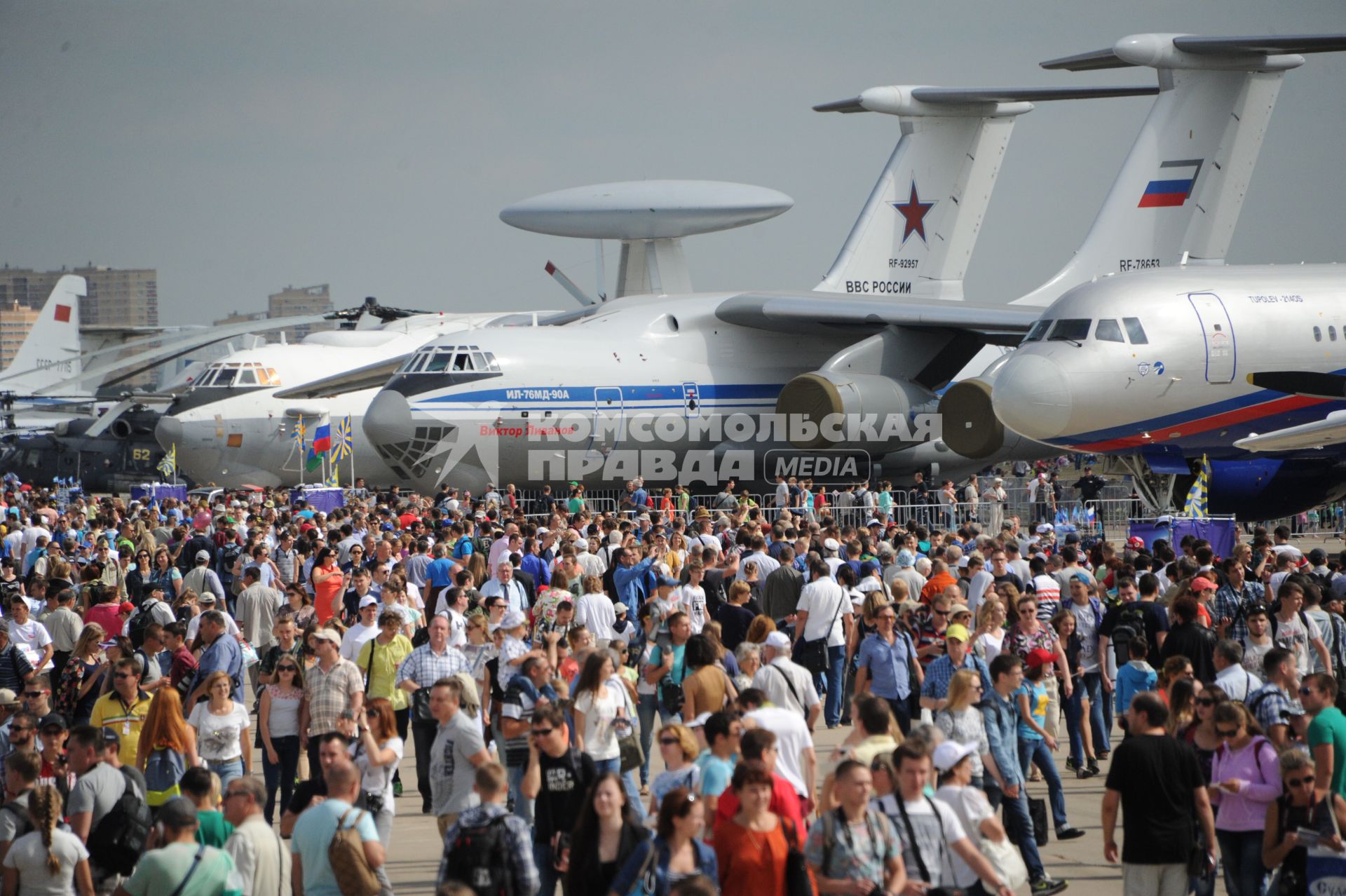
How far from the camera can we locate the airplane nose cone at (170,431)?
2886cm

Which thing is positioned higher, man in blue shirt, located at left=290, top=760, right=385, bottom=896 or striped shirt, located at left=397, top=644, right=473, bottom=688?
striped shirt, located at left=397, top=644, right=473, bottom=688

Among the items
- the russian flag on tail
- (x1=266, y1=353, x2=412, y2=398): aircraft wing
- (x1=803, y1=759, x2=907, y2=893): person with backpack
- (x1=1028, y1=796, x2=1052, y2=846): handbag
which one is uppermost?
the russian flag on tail

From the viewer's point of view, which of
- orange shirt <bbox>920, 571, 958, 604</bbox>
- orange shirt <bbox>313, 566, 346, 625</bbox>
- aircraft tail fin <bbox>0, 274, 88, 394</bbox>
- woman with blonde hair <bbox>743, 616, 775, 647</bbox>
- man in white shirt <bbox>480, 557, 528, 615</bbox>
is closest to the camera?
woman with blonde hair <bbox>743, 616, 775, 647</bbox>

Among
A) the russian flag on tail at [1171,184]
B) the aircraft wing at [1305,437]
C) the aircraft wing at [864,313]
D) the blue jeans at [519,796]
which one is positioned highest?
the russian flag on tail at [1171,184]

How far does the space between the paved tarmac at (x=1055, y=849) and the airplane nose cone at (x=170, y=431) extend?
66.2 feet

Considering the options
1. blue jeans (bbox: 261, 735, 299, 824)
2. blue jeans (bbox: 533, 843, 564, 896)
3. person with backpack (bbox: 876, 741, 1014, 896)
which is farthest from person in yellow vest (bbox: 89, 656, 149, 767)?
person with backpack (bbox: 876, 741, 1014, 896)

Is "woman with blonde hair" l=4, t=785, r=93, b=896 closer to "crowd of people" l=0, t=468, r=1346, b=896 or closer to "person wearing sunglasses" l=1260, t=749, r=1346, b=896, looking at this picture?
"crowd of people" l=0, t=468, r=1346, b=896

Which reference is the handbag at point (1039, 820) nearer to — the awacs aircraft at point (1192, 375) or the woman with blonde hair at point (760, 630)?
the woman with blonde hair at point (760, 630)

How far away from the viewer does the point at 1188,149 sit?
25156 mm

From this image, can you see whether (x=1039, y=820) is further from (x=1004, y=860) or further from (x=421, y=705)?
(x=421, y=705)

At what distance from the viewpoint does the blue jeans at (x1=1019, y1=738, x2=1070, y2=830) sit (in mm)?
8078

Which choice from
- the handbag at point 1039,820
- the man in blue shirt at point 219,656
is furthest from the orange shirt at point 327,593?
the handbag at point 1039,820

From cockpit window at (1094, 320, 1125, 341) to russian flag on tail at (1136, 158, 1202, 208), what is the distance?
866 cm

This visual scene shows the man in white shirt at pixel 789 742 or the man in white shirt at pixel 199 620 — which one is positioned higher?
the man in white shirt at pixel 199 620
